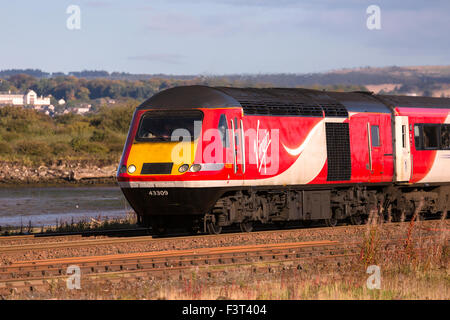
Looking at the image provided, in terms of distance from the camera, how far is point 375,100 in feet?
78.7

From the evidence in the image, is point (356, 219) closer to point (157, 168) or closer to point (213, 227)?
point (213, 227)

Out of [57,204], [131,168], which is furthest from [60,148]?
[131,168]

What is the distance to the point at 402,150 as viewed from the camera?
23.8m

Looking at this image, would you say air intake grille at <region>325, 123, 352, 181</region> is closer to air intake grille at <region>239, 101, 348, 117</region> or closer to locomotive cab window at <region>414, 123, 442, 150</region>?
air intake grille at <region>239, 101, 348, 117</region>

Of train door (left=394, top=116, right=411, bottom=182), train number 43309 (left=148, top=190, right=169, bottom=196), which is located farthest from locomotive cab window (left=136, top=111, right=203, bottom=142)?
train door (left=394, top=116, right=411, bottom=182)

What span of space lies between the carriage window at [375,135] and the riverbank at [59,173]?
42192 millimetres

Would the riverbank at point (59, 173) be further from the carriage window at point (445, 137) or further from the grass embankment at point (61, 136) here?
the carriage window at point (445, 137)

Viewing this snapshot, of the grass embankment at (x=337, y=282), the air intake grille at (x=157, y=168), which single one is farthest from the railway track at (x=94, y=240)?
the grass embankment at (x=337, y=282)

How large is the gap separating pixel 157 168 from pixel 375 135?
7.09 m

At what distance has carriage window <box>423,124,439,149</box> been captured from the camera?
24.5 metres

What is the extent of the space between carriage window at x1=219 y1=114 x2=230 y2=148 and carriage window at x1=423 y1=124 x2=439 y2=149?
7.81 meters

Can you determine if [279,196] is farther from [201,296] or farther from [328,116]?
[201,296]

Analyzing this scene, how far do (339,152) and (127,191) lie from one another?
19.5 feet
